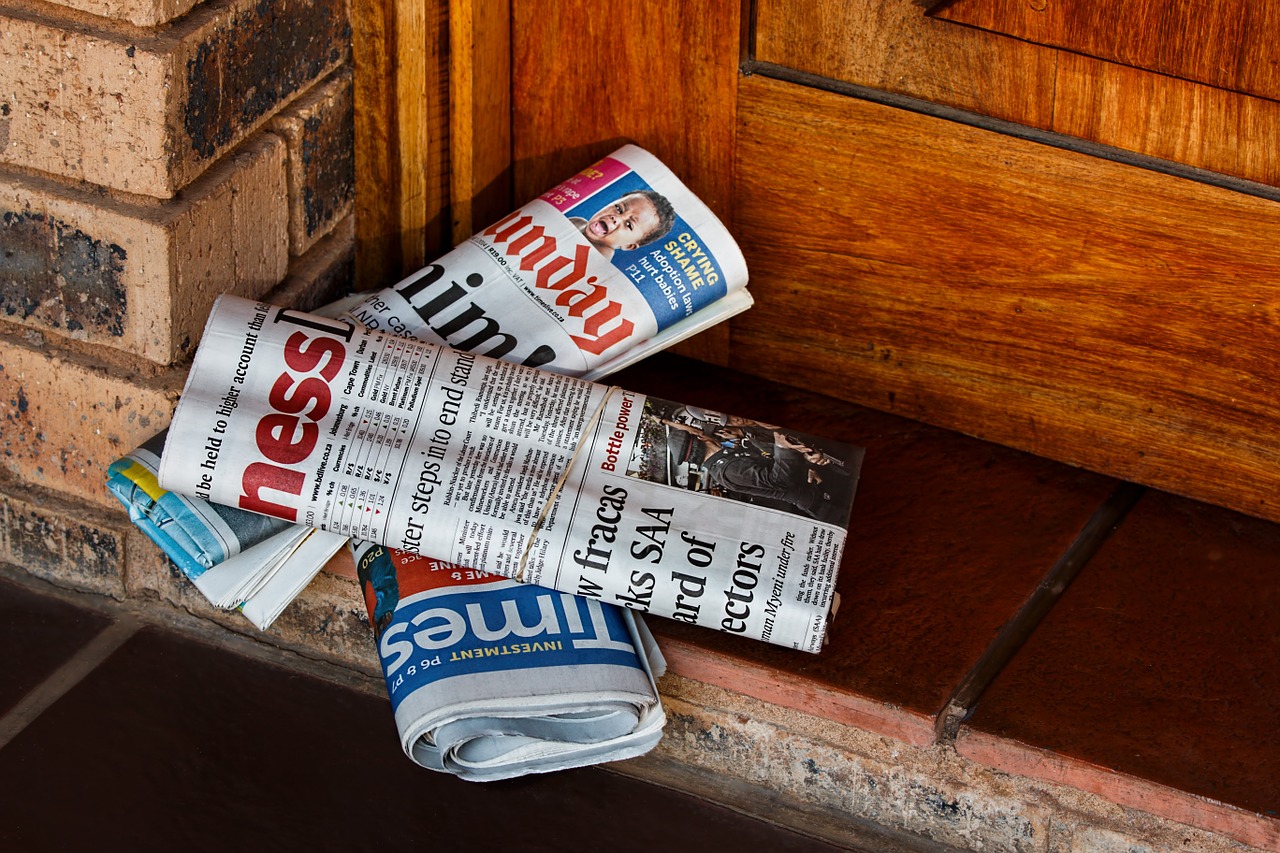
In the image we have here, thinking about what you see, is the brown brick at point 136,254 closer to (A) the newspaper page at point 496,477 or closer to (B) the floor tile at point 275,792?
(A) the newspaper page at point 496,477

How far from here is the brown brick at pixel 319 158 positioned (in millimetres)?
1155

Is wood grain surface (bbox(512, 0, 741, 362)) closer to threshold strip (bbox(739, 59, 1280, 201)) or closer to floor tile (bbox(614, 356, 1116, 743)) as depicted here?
threshold strip (bbox(739, 59, 1280, 201))

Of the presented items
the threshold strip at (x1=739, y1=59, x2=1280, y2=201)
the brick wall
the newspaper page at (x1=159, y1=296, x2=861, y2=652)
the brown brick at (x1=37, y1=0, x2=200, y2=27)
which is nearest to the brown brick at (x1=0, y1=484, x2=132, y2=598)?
the brick wall

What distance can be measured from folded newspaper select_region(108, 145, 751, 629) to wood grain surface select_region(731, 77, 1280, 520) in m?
0.12

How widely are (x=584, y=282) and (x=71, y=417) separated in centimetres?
47

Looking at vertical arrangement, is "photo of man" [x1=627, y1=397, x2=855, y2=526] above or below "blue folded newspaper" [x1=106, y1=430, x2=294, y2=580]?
above

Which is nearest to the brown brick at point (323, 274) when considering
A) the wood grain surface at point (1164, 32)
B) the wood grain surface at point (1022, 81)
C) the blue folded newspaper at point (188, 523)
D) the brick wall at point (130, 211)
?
the brick wall at point (130, 211)

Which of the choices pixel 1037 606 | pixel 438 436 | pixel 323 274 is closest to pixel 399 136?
pixel 323 274

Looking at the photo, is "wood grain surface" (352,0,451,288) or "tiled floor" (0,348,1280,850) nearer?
"tiled floor" (0,348,1280,850)

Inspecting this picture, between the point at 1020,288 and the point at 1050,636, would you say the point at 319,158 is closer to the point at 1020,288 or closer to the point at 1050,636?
the point at 1020,288

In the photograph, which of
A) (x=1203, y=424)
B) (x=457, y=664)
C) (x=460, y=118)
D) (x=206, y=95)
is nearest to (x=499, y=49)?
(x=460, y=118)

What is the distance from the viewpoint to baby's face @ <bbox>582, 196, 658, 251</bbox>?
1.17 m

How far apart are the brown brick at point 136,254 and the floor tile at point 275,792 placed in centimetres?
30

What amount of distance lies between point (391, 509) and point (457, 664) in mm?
129
